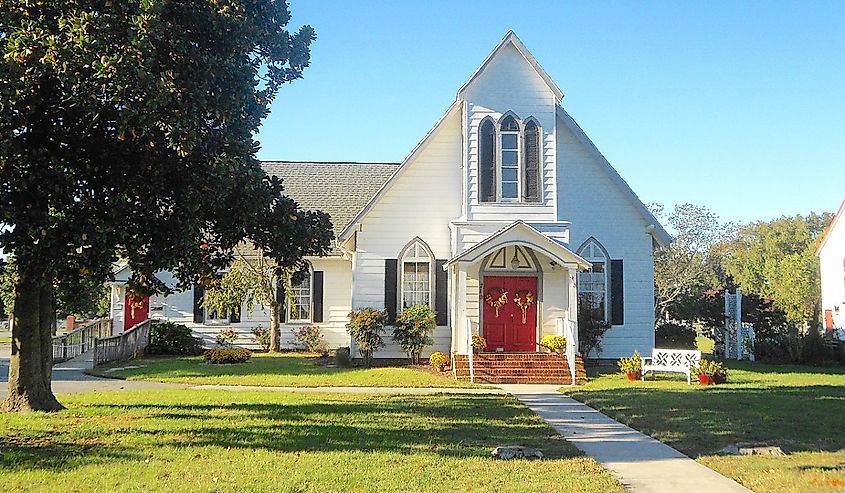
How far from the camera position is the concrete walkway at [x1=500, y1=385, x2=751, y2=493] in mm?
8477

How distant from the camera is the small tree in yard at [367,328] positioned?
22.5 meters

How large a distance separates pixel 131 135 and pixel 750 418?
1066 centimetres

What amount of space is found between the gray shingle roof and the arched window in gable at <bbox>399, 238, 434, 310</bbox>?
6027mm

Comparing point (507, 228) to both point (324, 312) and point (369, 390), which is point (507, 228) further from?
point (324, 312)

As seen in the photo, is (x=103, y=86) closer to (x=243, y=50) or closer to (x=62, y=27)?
(x=62, y=27)

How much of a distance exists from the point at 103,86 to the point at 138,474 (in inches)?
187

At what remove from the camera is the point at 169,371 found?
69.2ft

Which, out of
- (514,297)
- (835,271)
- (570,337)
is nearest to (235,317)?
(514,297)

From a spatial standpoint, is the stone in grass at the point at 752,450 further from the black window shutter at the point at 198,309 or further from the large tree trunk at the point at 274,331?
the black window shutter at the point at 198,309

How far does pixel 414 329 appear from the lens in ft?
73.3

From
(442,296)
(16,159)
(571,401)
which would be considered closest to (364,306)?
(442,296)

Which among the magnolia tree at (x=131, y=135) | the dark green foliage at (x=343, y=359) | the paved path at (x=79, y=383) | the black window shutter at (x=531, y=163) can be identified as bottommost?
the paved path at (x=79, y=383)

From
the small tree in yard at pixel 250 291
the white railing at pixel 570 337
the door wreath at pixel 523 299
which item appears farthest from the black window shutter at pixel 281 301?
the white railing at pixel 570 337

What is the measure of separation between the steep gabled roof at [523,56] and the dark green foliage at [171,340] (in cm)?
1275
